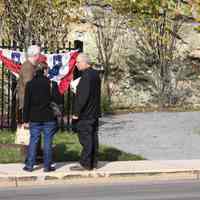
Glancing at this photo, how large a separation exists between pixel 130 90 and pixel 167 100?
4.01 feet

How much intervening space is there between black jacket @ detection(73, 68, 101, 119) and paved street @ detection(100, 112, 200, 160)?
2.29 metres

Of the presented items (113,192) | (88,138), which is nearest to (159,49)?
(88,138)

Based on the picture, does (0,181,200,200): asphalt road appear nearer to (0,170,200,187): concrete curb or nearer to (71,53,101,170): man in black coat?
(0,170,200,187): concrete curb

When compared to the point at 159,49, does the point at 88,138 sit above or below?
below

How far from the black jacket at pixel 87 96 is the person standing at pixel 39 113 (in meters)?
0.45

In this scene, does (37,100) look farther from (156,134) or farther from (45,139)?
Result: (156,134)

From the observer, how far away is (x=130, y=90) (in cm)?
2448

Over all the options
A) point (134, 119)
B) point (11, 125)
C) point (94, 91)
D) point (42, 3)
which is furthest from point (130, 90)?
point (94, 91)

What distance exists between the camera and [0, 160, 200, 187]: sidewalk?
39.5 ft

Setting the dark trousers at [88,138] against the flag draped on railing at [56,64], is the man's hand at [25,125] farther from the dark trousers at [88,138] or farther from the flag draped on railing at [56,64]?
the flag draped on railing at [56,64]

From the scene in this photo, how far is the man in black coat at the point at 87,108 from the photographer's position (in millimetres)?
12406

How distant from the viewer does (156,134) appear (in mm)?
17844

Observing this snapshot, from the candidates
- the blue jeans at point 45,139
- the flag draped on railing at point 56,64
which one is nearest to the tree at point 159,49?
the flag draped on railing at point 56,64

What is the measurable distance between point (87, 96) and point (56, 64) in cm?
435
